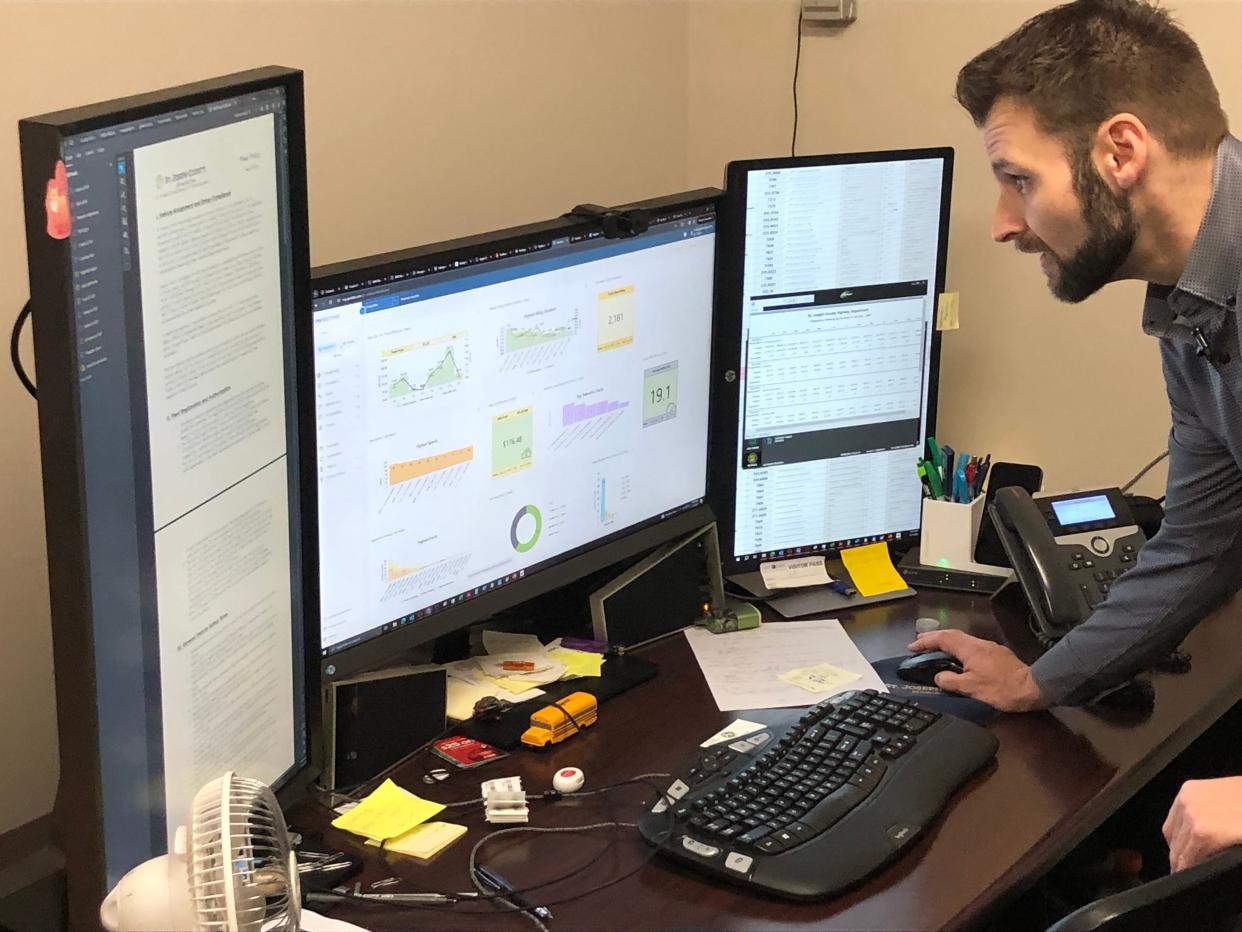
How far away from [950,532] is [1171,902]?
95 cm

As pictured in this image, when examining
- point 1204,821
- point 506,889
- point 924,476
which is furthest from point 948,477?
point 506,889

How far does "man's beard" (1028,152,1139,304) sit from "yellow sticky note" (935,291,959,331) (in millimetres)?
506

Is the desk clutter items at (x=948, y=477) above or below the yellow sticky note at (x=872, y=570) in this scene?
above

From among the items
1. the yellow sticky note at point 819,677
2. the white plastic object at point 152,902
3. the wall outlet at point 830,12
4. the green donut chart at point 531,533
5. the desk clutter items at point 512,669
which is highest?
the wall outlet at point 830,12

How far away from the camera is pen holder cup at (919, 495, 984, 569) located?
203cm

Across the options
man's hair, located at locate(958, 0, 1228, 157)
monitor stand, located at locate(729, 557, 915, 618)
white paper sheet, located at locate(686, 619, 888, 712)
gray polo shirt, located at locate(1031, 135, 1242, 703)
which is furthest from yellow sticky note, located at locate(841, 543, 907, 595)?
man's hair, located at locate(958, 0, 1228, 157)

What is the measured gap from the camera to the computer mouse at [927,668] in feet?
5.70

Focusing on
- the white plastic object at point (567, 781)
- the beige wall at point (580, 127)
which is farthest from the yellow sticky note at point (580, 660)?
the beige wall at point (580, 127)

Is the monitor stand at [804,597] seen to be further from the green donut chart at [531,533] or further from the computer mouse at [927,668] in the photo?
the green donut chart at [531,533]

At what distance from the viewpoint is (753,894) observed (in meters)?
1.30

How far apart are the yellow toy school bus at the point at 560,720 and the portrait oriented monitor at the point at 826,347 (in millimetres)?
441

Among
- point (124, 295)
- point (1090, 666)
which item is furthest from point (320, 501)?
point (1090, 666)

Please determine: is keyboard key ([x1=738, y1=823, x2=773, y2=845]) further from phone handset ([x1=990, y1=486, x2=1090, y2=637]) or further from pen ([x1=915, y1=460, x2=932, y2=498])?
pen ([x1=915, y1=460, x2=932, y2=498])

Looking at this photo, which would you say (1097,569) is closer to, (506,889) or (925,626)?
(925,626)
